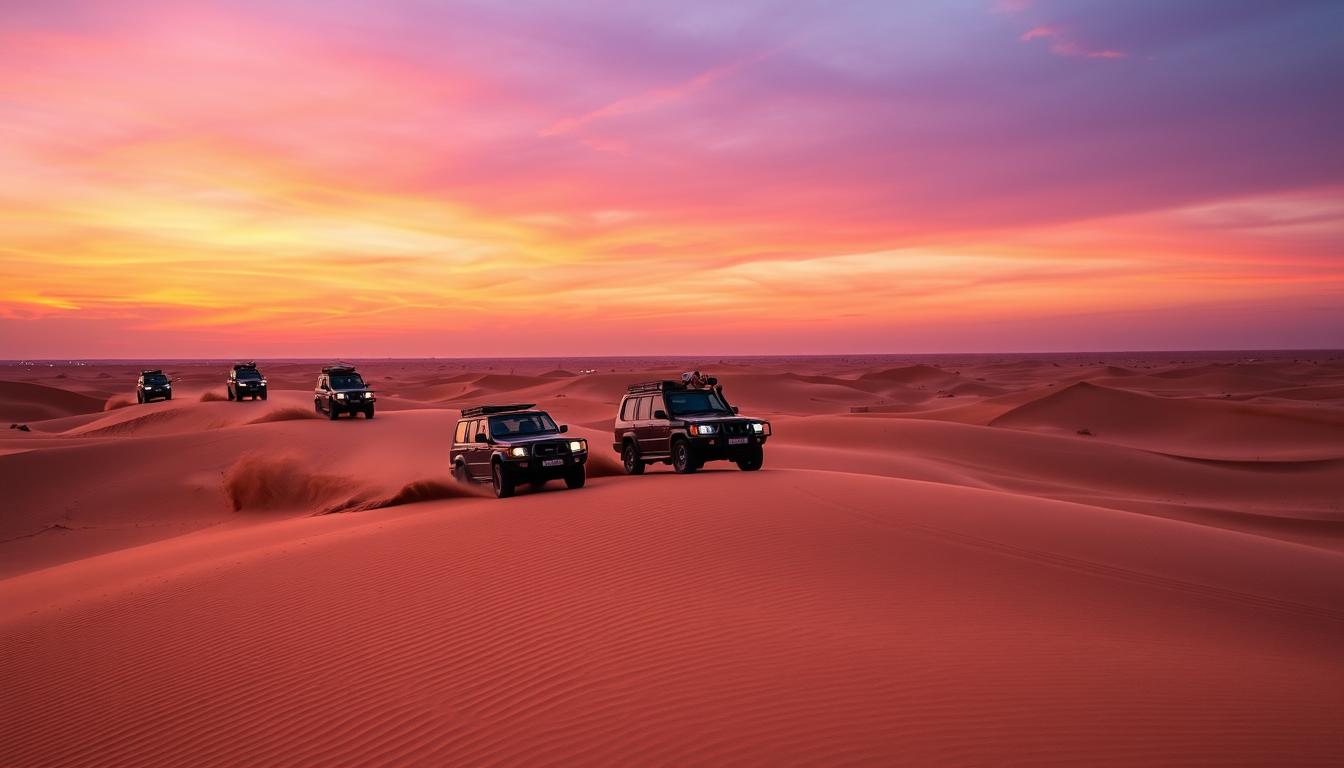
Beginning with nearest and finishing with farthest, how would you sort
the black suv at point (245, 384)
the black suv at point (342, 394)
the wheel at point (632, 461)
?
the wheel at point (632, 461)
the black suv at point (342, 394)
the black suv at point (245, 384)

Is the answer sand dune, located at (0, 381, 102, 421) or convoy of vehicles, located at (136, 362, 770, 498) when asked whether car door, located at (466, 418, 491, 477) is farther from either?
sand dune, located at (0, 381, 102, 421)

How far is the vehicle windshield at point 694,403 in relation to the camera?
61.3 ft

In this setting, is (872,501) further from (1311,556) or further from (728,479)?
(1311,556)

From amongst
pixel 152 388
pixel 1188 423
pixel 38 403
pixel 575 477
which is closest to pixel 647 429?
pixel 575 477

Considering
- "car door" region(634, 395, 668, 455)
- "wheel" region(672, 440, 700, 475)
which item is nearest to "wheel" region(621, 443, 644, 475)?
"car door" region(634, 395, 668, 455)

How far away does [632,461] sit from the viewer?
19484 mm

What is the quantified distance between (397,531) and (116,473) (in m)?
18.7

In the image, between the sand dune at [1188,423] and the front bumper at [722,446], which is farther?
the sand dune at [1188,423]

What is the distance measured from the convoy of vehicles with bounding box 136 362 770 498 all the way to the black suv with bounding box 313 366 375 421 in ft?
60.0

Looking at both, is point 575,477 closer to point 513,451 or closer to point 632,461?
point 513,451

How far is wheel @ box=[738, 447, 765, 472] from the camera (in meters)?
18.5

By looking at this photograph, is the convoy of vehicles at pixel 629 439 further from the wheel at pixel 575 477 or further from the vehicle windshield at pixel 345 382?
the vehicle windshield at pixel 345 382

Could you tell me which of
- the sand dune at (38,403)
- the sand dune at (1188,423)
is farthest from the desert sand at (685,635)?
the sand dune at (38,403)

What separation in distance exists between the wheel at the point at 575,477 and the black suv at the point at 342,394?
2036 centimetres
